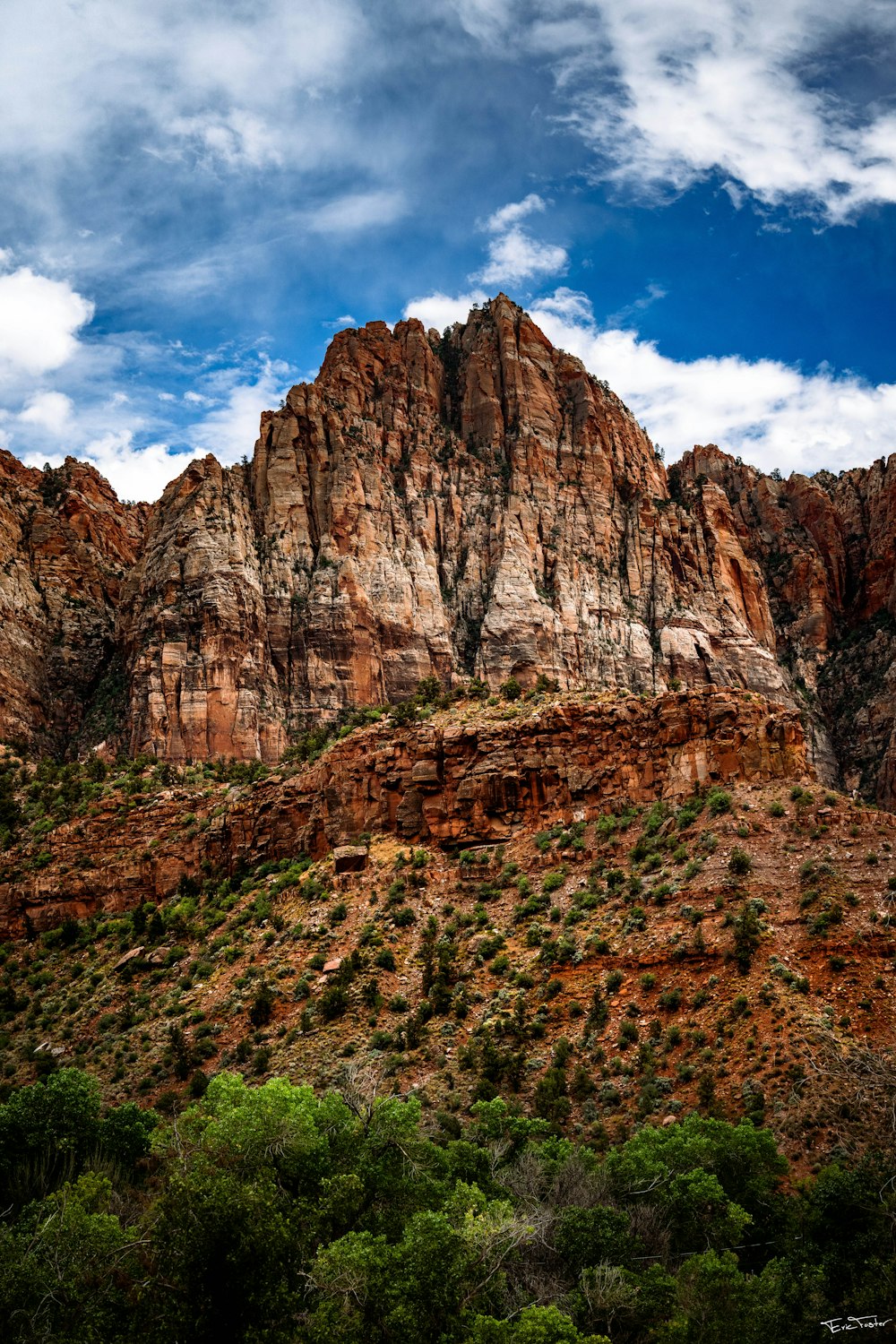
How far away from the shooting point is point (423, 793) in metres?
67.6

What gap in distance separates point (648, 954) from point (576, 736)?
17.7 m

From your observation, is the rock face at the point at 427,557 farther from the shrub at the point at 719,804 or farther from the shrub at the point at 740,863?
the shrub at the point at 740,863

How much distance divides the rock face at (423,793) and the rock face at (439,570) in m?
22.4

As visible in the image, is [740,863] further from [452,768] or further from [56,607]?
[56,607]

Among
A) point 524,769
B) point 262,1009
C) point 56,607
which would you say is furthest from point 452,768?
point 56,607

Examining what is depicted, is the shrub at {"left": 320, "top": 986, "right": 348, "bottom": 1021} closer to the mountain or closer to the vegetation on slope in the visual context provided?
the mountain

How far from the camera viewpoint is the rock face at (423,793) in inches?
2411

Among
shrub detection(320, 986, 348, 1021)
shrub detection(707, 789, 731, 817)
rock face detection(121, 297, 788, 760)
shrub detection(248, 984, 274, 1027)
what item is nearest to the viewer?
shrub detection(320, 986, 348, 1021)

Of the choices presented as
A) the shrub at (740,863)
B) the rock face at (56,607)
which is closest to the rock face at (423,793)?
the shrub at (740,863)

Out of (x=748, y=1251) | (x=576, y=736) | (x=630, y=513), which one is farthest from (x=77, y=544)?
(x=748, y=1251)

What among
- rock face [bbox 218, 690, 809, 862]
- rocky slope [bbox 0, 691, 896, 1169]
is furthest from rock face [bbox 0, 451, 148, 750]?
rock face [bbox 218, 690, 809, 862]

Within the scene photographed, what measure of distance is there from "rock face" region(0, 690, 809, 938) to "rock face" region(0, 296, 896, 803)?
73.6ft

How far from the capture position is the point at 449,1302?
28.0 metres

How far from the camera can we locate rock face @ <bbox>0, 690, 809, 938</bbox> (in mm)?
61250
